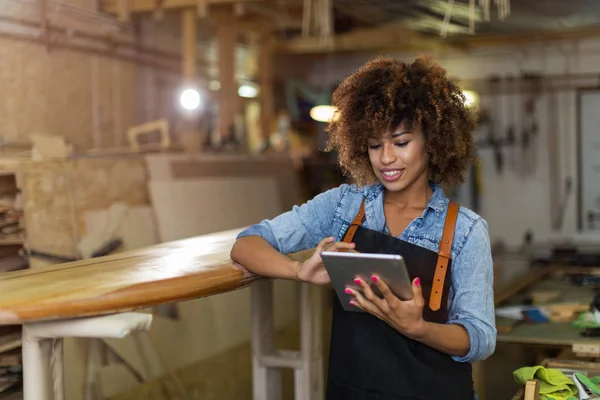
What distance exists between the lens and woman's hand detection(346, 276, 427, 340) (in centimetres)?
165

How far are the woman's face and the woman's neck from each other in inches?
1.6

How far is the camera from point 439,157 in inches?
75.7

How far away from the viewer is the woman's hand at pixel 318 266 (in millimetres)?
1844

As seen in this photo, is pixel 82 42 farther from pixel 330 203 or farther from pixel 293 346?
pixel 330 203

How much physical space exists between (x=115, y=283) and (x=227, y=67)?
5156 millimetres

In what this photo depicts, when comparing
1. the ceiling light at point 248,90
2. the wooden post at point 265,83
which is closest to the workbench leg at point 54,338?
the wooden post at point 265,83

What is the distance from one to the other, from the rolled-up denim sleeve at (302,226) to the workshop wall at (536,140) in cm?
747

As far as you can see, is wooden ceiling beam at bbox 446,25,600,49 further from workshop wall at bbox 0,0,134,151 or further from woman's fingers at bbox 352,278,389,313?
woman's fingers at bbox 352,278,389,313

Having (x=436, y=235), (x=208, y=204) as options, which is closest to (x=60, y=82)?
(x=208, y=204)

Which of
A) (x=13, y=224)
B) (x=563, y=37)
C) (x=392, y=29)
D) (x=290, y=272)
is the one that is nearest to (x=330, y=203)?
(x=290, y=272)

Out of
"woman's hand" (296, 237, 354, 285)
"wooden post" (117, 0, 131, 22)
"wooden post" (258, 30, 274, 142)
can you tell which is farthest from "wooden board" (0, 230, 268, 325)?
"wooden post" (258, 30, 274, 142)

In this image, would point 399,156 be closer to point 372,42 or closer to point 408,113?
point 408,113

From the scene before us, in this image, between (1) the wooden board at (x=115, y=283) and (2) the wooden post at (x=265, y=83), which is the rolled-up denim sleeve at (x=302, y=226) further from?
(2) the wooden post at (x=265, y=83)

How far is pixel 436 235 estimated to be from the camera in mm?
1887
